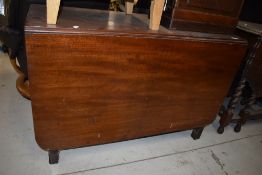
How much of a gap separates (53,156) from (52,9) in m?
0.78

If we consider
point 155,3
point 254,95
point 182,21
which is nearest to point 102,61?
point 155,3

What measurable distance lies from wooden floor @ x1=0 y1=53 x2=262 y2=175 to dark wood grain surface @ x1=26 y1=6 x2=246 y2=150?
175 millimetres

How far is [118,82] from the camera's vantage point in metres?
1.10

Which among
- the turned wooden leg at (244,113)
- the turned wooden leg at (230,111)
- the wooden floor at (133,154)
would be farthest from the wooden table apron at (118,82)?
the turned wooden leg at (244,113)

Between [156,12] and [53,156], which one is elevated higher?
[156,12]

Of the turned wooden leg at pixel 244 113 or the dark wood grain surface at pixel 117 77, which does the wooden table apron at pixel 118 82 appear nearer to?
the dark wood grain surface at pixel 117 77

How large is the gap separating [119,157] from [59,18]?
87 cm

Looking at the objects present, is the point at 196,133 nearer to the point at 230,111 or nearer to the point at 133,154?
the point at 230,111

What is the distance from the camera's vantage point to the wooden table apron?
952 millimetres

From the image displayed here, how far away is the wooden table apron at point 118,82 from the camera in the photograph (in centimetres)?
95

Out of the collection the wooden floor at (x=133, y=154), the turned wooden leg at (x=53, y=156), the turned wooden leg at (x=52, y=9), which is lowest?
the wooden floor at (x=133, y=154)

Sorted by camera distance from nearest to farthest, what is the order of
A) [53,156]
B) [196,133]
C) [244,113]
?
[53,156], [196,133], [244,113]

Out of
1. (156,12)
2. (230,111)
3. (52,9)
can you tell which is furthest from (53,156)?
(230,111)

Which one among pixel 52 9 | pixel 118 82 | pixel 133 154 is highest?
pixel 52 9
